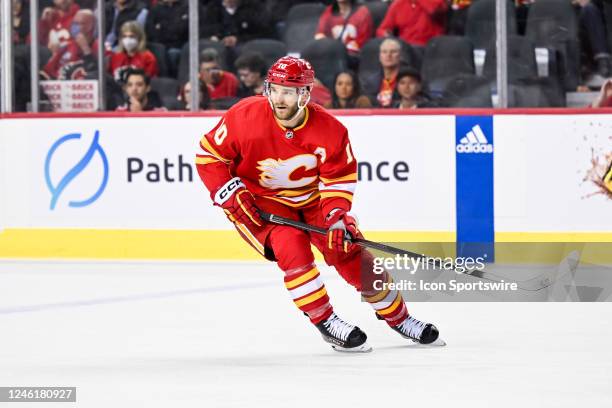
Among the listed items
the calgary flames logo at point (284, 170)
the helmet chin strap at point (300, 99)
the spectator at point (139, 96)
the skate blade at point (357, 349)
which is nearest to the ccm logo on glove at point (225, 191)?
the calgary flames logo at point (284, 170)

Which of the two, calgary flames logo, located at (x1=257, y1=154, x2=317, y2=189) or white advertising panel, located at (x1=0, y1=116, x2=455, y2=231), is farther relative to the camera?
white advertising panel, located at (x1=0, y1=116, x2=455, y2=231)

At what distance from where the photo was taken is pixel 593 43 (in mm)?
7109

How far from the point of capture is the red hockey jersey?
469cm

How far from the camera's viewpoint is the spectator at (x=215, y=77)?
7562 millimetres

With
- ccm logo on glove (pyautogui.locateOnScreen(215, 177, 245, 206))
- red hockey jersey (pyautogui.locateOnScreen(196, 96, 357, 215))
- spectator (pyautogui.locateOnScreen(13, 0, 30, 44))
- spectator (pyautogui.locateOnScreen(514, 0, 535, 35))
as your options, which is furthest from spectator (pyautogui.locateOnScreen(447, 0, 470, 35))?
ccm logo on glove (pyautogui.locateOnScreen(215, 177, 245, 206))

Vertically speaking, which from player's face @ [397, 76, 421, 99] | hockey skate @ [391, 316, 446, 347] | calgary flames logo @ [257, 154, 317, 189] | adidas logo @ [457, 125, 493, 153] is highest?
player's face @ [397, 76, 421, 99]

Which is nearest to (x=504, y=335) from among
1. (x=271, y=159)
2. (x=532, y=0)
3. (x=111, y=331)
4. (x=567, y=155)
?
(x=271, y=159)

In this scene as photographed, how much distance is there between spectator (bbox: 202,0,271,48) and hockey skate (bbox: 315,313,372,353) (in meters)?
3.26

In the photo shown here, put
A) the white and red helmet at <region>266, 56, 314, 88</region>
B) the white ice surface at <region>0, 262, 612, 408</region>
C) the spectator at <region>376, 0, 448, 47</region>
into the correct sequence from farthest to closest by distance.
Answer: the spectator at <region>376, 0, 448, 47</region> < the white and red helmet at <region>266, 56, 314, 88</region> < the white ice surface at <region>0, 262, 612, 408</region>

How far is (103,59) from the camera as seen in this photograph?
25.2 ft

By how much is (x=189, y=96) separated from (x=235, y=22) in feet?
1.63

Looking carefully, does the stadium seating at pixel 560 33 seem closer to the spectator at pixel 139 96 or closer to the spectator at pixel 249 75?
the spectator at pixel 249 75

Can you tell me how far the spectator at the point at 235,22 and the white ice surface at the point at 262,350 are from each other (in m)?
1.54

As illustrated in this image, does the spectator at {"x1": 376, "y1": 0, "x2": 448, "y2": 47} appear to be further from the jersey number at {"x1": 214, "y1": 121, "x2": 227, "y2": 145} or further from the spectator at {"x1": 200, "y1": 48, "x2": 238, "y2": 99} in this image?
the jersey number at {"x1": 214, "y1": 121, "x2": 227, "y2": 145}
